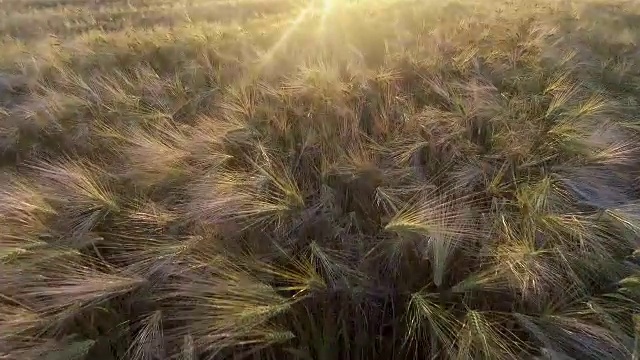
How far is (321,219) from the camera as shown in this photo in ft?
7.45

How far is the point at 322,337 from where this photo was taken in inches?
78.9

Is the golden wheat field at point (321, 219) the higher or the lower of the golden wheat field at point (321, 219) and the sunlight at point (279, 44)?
the higher

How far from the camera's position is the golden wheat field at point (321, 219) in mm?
1778

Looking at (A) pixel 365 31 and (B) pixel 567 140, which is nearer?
(B) pixel 567 140

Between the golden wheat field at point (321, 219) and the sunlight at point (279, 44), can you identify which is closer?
the golden wheat field at point (321, 219)

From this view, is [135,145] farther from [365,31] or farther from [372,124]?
[365,31]

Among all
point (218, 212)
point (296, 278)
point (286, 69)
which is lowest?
point (286, 69)

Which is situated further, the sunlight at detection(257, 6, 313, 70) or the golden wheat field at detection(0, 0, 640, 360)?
the sunlight at detection(257, 6, 313, 70)

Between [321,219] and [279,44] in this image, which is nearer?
[321,219]

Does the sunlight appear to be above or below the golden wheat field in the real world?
below

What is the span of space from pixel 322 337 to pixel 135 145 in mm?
1379

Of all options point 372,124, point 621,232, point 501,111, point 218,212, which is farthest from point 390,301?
point 501,111

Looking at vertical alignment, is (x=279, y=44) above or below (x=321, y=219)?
below

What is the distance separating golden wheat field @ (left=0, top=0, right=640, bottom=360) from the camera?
178 centimetres
